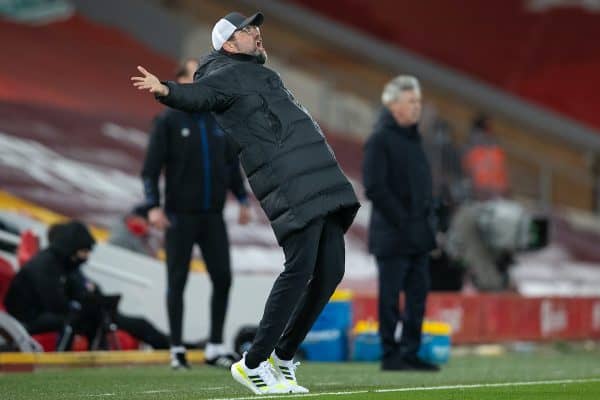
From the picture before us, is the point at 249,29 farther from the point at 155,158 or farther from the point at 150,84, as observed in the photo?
the point at 155,158

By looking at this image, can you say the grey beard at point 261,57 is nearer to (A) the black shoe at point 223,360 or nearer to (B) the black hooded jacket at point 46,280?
(A) the black shoe at point 223,360

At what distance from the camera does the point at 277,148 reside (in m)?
6.22

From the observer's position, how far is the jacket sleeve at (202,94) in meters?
5.94

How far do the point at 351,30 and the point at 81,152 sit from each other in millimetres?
7137

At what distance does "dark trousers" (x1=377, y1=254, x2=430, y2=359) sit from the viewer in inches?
338

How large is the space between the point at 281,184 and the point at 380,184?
241 centimetres

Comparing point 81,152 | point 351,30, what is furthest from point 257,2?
point 81,152

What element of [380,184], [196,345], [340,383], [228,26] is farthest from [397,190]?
[228,26]

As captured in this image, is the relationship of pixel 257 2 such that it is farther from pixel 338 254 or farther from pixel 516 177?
pixel 338 254

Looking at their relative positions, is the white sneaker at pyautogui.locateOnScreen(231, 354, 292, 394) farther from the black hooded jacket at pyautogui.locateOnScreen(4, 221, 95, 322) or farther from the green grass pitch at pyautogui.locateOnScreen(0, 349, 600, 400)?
the black hooded jacket at pyautogui.locateOnScreen(4, 221, 95, 322)

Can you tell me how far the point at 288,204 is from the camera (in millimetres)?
6164

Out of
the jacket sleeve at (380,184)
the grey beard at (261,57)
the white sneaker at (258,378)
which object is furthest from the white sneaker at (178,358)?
the grey beard at (261,57)

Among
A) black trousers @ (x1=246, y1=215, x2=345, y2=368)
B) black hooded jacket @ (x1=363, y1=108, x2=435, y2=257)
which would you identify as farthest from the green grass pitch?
black hooded jacket @ (x1=363, y1=108, x2=435, y2=257)

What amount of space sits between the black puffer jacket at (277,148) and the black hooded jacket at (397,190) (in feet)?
7.19
